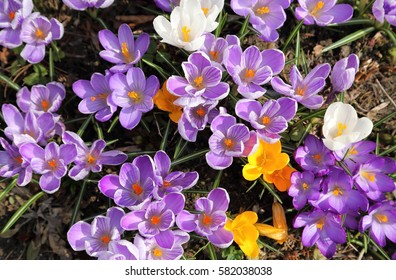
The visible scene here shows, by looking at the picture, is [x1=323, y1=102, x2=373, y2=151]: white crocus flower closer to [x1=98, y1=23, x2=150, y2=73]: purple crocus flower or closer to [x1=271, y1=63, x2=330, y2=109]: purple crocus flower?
[x1=271, y1=63, x2=330, y2=109]: purple crocus flower

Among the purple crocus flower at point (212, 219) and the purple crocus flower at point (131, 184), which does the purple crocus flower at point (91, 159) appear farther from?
the purple crocus flower at point (212, 219)

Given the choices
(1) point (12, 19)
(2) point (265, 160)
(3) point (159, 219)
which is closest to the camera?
(3) point (159, 219)

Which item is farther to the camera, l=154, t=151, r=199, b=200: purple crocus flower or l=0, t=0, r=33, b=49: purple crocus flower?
l=0, t=0, r=33, b=49: purple crocus flower

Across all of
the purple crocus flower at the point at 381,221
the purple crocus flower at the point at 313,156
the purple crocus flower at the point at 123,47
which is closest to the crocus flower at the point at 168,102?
the purple crocus flower at the point at 123,47

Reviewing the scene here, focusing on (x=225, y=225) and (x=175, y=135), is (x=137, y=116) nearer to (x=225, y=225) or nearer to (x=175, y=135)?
(x=175, y=135)

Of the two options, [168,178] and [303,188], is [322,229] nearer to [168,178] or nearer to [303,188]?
[303,188]

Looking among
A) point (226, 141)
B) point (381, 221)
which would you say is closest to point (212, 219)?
point (226, 141)

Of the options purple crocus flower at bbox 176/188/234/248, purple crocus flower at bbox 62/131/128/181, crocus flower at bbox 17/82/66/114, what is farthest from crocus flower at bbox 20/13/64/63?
purple crocus flower at bbox 176/188/234/248
